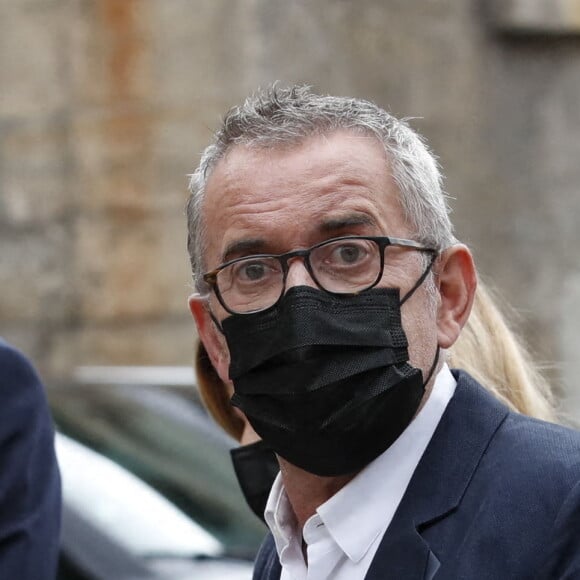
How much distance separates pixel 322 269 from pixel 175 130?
546 cm

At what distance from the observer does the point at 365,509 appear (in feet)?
7.43

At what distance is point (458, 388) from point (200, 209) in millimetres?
625

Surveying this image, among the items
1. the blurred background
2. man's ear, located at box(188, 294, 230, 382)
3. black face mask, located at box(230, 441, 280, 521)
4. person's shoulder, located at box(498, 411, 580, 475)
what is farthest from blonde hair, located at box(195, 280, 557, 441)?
the blurred background

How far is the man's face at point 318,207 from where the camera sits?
7.66 ft

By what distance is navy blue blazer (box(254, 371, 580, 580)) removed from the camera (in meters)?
1.98

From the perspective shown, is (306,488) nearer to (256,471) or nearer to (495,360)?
(256,471)

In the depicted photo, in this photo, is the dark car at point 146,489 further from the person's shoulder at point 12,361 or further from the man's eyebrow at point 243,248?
the man's eyebrow at point 243,248

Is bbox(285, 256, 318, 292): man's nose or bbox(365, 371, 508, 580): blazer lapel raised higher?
bbox(285, 256, 318, 292): man's nose

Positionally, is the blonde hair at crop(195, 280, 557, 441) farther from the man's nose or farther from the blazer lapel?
the man's nose

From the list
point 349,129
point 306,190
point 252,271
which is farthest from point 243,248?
point 349,129

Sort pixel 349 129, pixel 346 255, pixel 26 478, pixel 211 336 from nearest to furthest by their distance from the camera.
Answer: pixel 346 255 → pixel 349 129 → pixel 211 336 → pixel 26 478

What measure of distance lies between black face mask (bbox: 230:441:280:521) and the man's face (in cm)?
70

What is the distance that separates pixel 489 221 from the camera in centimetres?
848

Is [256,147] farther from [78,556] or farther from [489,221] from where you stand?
[489,221]
